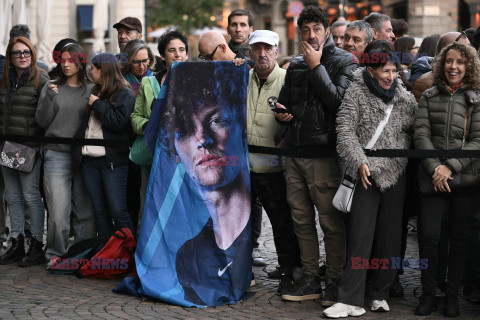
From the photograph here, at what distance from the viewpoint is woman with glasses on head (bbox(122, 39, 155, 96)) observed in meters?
8.59

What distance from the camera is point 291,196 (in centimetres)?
688

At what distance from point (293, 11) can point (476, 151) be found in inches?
572

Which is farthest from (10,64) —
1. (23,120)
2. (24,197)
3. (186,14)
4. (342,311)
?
(186,14)

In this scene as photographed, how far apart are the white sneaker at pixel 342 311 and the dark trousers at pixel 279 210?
941 millimetres

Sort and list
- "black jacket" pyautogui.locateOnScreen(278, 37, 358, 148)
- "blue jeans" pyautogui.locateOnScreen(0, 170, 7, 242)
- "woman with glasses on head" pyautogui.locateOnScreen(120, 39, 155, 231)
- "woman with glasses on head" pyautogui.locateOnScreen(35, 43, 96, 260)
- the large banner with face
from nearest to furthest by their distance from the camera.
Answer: "black jacket" pyautogui.locateOnScreen(278, 37, 358, 148) < the large banner with face < "woman with glasses on head" pyautogui.locateOnScreen(35, 43, 96, 260) < "woman with glasses on head" pyautogui.locateOnScreen(120, 39, 155, 231) < "blue jeans" pyautogui.locateOnScreen(0, 170, 7, 242)

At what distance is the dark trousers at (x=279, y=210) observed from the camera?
7148 mm

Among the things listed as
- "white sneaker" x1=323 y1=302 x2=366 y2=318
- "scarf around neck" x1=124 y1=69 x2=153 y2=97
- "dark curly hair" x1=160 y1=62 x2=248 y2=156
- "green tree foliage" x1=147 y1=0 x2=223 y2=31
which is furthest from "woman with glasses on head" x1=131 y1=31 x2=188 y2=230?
"green tree foliage" x1=147 y1=0 x2=223 y2=31

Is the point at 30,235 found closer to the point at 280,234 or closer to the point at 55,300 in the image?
the point at 55,300

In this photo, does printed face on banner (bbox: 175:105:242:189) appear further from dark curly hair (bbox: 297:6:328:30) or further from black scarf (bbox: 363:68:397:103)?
black scarf (bbox: 363:68:397:103)

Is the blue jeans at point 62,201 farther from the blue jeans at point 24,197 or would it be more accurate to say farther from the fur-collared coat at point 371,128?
the fur-collared coat at point 371,128

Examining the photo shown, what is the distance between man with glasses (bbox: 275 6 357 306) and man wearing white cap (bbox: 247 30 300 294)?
0.75 ft

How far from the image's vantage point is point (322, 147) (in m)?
6.65

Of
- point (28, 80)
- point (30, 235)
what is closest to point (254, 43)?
point (28, 80)

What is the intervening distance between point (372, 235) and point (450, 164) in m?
0.83
